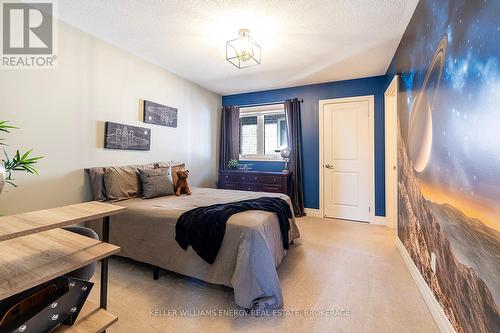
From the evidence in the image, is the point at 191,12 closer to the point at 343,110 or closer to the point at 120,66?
the point at 120,66

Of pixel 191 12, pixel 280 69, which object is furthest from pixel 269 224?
pixel 280 69

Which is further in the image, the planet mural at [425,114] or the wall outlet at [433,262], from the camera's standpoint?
the wall outlet at [433,262]

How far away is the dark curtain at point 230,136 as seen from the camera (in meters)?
4.80

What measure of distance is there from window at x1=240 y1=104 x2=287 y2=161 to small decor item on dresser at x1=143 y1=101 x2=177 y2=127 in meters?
1.66

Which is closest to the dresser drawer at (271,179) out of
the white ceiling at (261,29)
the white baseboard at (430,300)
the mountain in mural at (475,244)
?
the white ceiling at (261,29)

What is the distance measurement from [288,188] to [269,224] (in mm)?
2154

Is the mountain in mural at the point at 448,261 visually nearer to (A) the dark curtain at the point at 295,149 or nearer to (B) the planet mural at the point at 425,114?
(B) the planet mural at the point at 425,114

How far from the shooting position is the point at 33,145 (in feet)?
7.04

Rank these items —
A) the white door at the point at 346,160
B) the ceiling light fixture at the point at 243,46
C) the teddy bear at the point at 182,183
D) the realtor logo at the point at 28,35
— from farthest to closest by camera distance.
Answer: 1. the white door at the point at 346,160
2. the teddy bear at the point at 182,183
3. the ceiling light fixture at the point at 243,46
4. the realtor logo at the point at 28,35

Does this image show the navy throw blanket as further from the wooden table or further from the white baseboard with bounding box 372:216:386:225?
the white baseboard with bounding box 372:216:386:225

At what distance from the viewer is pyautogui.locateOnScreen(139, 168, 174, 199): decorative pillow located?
2.72 metres

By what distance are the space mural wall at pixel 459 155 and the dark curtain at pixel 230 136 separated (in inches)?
126

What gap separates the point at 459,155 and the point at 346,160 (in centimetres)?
281

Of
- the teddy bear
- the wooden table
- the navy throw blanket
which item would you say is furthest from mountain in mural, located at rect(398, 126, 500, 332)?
the teddy bear
